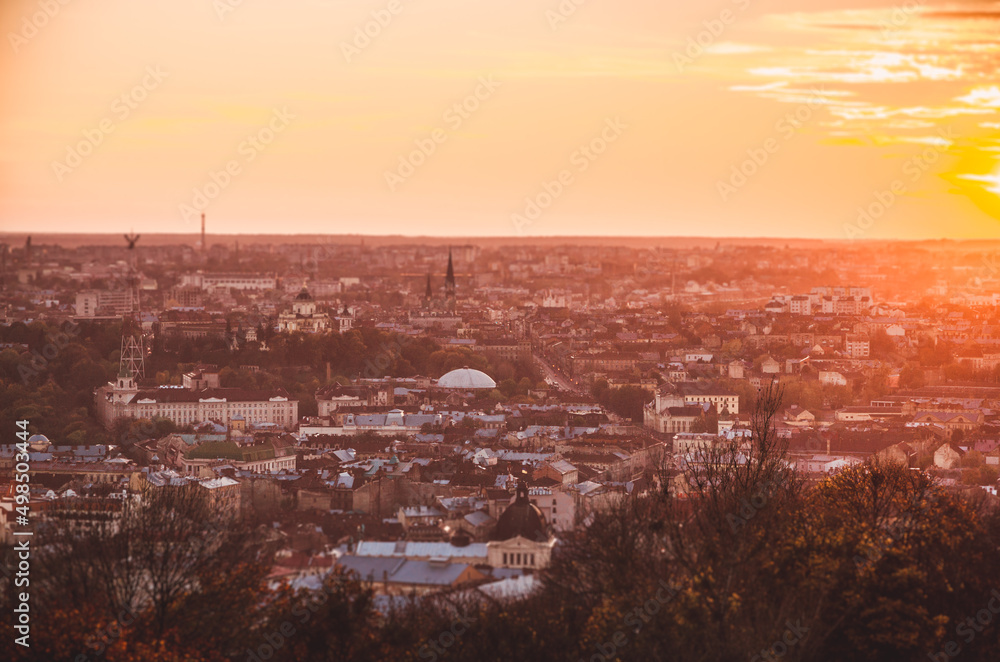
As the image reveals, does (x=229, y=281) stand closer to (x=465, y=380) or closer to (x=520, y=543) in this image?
(x=465, y=380)

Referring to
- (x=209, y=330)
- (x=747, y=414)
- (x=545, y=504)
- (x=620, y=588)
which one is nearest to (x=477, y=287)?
(x=209, y=330)

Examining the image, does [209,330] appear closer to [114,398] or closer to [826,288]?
[114,398]

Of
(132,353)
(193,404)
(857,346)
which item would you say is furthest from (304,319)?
(857,346)

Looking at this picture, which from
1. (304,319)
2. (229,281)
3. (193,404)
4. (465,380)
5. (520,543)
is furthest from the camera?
(229,281)

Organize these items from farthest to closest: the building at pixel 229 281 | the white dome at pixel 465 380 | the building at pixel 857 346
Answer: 1. the building at pixel 229 281
2. the building at pixel 857 346
3. the white dome at pixel 465 380

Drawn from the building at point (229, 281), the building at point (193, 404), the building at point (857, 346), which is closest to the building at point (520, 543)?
the building at point (193, 404)

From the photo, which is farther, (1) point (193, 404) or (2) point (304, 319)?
(2) point (304, 319)

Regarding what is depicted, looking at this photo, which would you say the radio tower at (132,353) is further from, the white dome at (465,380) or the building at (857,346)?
the building at (857,346)

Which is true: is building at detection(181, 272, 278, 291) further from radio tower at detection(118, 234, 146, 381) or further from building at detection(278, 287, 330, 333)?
radio tower at detection(118, 234, 146, 381)
